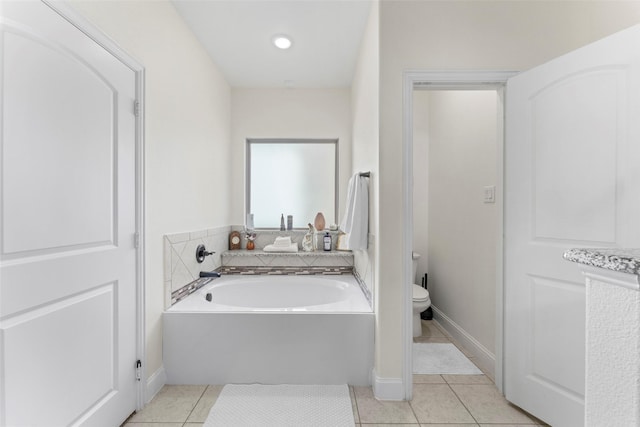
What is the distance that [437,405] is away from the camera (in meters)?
1.76

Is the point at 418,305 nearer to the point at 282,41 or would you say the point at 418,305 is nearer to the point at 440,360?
the point at 440,360

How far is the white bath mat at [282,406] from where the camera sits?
1594 mm

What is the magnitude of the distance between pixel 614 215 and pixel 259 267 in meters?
2.63

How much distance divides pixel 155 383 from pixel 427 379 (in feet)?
5.74

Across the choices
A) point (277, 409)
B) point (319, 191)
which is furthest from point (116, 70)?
point (319, 191)

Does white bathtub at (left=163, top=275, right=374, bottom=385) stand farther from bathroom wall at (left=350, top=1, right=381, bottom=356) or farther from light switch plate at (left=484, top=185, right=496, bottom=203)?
light switch plate at (left=484, top=185, right=496, bottom=203)

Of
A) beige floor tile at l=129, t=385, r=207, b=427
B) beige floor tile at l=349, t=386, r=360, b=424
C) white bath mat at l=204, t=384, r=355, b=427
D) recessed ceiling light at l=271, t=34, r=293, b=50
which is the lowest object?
beige floor tile at l=129, t=385, r=207, b=427

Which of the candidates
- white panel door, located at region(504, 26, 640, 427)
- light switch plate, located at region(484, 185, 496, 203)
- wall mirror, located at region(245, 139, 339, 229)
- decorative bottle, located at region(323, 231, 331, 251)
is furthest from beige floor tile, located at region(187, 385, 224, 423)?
light switch plate, located at region(484, 185, 496, 203)

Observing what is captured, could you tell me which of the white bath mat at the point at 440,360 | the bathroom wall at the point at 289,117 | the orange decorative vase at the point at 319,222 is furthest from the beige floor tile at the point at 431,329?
the bathroom wall at the point at 289,117

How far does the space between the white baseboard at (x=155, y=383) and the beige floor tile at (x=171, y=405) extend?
25 millimetres

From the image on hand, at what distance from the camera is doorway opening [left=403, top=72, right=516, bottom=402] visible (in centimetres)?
180

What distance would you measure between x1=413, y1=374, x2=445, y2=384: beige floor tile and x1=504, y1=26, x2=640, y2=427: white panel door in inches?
16.1

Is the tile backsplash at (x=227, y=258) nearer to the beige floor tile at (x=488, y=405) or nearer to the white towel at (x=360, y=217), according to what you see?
the white towel at (x=360, y=217)

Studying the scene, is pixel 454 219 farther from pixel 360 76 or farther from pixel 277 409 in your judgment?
pixel 277 409
